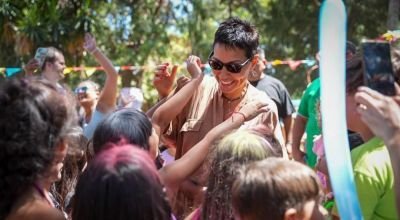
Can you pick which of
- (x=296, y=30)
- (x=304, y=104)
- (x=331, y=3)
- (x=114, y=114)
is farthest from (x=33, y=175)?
(x=296, y=30)

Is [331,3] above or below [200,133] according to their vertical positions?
above

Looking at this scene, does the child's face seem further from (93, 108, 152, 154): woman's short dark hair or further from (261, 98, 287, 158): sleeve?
(261, 98, 287, 158): sleeve

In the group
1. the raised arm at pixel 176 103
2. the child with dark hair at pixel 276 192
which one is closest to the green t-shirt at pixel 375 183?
the child with dark hair at pixel 276 192

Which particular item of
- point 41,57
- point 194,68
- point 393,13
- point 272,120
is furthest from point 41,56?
point 393,13

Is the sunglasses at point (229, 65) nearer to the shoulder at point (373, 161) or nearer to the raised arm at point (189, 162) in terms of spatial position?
the raised arm at point (189, 162)

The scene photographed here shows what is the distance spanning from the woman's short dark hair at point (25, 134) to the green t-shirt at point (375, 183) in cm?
104

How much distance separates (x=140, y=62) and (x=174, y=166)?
734 inches

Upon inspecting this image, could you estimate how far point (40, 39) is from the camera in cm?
1411

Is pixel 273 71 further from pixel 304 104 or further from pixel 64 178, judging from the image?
pixel 64 178

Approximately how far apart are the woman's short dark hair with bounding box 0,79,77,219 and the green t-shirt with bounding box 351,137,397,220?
1035mm

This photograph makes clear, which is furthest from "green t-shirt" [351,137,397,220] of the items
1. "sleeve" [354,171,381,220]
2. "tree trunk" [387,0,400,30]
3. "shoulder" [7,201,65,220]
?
"tree trunk" [387,0,400,30]

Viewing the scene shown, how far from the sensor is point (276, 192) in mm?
2168

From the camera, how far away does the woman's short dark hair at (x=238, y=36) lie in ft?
12.2

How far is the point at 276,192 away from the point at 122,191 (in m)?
0.49
